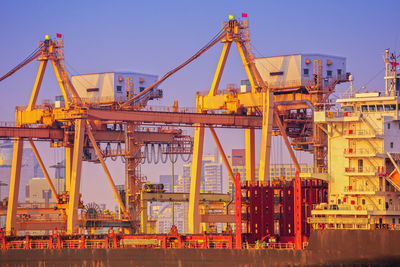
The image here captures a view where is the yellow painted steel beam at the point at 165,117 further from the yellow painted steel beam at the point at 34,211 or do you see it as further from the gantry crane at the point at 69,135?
the yellow painted steel beam at the point at 34,211

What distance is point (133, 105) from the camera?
9950 cm

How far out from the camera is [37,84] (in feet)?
316

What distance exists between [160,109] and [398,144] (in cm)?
2689

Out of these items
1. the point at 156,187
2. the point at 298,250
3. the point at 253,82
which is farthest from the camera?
the point at 156,187

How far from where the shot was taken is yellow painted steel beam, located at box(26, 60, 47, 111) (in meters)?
95.5

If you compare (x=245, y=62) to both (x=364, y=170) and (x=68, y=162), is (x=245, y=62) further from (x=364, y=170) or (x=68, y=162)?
(x=364, y=170)

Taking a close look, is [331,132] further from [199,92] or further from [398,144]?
[199,92]

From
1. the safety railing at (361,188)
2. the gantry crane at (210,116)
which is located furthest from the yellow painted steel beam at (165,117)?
the safety railing at (361,188)

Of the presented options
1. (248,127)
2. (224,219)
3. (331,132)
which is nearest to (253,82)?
(248,127)

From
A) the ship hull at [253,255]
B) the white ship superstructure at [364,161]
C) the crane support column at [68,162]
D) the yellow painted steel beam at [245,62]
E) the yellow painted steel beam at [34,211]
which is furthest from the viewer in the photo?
the yellow painted steel beam at [34,211]

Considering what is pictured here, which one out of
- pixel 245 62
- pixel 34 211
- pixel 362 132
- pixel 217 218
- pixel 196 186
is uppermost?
pixel 245 62

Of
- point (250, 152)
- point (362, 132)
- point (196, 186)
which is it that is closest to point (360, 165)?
point (362, 132)

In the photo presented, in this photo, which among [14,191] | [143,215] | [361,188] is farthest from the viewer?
[143,215]

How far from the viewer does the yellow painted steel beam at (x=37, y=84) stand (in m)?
95.5
